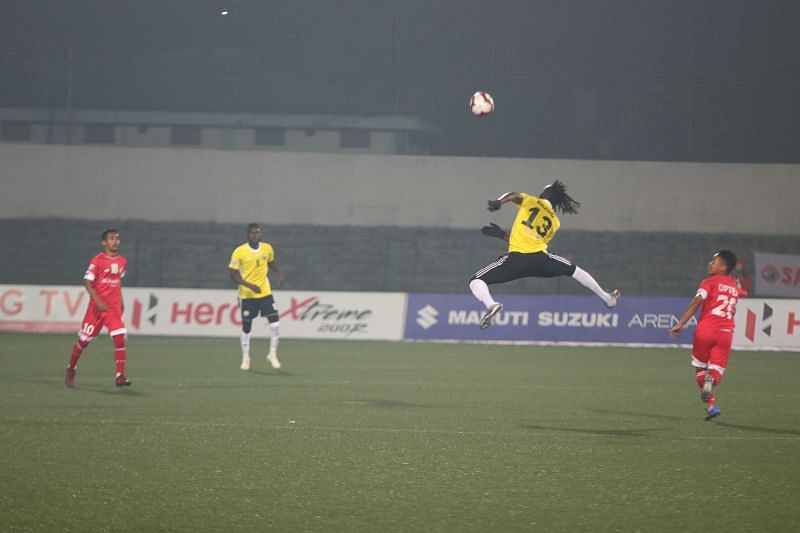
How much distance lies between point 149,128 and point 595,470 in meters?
41.2

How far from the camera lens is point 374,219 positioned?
109 ft

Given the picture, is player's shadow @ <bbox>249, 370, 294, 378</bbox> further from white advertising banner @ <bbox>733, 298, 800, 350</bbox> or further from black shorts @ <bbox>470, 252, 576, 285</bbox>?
white advertising banner @ <bbox>733, 298, 800, 350</bbox>

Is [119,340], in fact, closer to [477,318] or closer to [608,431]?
[608,431]

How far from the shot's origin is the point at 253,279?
60.9 ft

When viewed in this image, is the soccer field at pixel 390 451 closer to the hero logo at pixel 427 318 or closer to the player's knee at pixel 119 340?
the player's knee at pixel 119 340

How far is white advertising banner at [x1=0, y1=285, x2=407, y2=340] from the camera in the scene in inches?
1022

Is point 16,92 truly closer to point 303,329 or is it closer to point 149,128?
point 149,128

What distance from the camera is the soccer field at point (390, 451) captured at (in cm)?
714

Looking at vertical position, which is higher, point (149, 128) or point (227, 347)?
point (149, 128)

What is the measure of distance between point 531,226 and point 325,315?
43.5 feet

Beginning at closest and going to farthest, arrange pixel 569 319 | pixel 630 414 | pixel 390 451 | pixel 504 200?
pixel 390 451 < pixel 504 200 < pixel 630 414 < pixel 569 319

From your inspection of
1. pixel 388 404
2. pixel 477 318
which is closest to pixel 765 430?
pixel 388 404

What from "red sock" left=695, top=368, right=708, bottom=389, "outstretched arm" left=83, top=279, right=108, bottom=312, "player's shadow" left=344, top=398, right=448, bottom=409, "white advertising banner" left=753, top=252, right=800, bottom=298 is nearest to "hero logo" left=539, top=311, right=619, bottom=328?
"white advertising banner" left=753, top=252, right=800, bottom=298

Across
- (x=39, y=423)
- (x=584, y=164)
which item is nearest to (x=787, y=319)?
(x=584, y=164)
